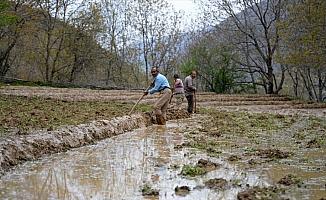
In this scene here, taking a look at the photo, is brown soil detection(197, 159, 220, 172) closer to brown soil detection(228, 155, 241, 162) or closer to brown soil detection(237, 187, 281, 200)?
brown soil detection(228, 155, 241, 162)

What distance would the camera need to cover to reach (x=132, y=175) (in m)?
7.57

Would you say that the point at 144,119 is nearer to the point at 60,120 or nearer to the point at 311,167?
the point at 60,120

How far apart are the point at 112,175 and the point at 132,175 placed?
12.2 inches

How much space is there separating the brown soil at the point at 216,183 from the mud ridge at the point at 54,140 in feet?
10.4

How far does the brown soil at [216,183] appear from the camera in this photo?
6508mm

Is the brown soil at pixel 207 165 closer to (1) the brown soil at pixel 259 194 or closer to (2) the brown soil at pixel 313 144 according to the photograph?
(1) the brown soil at pixel 259 194

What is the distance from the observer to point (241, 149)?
10.1 metres

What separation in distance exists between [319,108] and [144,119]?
594 inches

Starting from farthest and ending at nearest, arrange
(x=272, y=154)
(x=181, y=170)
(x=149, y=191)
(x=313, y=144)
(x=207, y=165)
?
(x=313, y=144)
(x=272, y=154)
(x=207, y=165)
(x=181, y=170)
(x=149, y=191)

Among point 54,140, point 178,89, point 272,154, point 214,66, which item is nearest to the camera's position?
point 272,154

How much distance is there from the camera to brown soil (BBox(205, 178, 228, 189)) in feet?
21.4

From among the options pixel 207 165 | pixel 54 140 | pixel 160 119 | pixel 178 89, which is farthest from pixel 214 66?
pixel 207 165

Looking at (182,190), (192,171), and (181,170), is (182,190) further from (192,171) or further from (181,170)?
(181,170)

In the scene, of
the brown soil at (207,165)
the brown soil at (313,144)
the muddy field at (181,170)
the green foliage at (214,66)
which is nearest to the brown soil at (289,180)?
the muddy field at (181,170)
